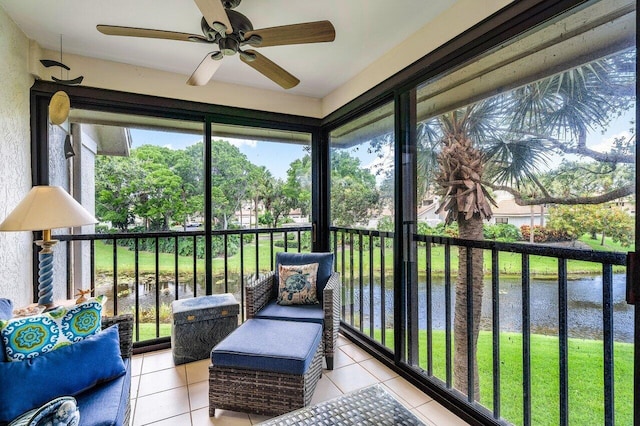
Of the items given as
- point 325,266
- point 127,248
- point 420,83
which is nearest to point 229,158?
point 127,248

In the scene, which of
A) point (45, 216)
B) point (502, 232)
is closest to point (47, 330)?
point (45, 216)

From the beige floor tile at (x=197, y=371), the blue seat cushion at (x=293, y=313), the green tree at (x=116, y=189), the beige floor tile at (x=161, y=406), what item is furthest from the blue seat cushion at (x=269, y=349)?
the green tree at (x=116, y=189)

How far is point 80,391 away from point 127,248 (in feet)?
5.88

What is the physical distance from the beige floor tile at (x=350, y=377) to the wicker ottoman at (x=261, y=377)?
15.7 inches

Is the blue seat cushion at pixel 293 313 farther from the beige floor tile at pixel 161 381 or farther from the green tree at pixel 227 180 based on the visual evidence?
the green tree at pixel 227 180

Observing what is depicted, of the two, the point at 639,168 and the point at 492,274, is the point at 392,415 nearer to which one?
the point at 492,274

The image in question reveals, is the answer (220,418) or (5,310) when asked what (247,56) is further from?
(220,418)

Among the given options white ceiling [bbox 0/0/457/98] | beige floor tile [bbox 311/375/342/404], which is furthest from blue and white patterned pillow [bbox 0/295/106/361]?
white ceiling [bbox 0/0/457/98]

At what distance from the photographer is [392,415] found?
124 centimetres

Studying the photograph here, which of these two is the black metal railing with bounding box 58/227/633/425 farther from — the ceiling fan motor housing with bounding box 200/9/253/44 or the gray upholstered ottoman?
the ceiling fan motor housing with bounding box 200/9/253/44

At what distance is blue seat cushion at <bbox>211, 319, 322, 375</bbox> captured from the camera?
1.75 meters

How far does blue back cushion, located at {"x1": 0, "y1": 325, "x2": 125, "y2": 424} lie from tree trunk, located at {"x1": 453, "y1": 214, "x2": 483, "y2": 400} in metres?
1.97

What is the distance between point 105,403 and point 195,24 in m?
2.29

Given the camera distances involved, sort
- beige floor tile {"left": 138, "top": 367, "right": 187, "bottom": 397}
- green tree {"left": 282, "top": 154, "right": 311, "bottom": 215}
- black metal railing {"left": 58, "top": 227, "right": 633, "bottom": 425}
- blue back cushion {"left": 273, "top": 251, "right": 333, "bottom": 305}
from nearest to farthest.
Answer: black metal railing {"left": 58, "top": 227, "right": 633, "bottom": 425}, beige floor tile {"left": 138, "top": 367, "right": 187, "bottom": 397}, blue back cushion {"left": 273, "top": 251, "right": 333, "bottom": 305}, green tree {"left": 282, "top": 154, "right": 311, "bottom": 215}
